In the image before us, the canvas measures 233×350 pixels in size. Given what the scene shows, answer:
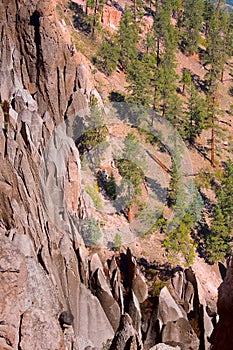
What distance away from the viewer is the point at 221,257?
129 feet

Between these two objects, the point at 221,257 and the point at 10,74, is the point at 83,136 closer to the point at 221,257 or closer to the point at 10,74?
the point at 10,74

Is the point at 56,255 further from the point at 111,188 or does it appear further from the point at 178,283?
the point at 111,188

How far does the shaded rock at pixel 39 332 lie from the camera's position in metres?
10.6

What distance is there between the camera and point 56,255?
878 inches

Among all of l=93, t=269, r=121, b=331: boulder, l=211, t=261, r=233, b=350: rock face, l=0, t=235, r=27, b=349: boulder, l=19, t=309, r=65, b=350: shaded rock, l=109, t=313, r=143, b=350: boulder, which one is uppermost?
l=211, t=261, r=233, b=350: rock face

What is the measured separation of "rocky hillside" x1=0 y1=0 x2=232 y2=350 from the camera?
35.7ft

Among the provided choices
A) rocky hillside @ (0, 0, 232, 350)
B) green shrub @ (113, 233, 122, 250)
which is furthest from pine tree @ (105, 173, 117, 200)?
green shrub @ (113, 233, 122, 250)

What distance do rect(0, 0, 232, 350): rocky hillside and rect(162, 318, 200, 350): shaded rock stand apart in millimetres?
47

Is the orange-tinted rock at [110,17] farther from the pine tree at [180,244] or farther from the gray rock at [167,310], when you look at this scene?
the gray rock at [167,310]

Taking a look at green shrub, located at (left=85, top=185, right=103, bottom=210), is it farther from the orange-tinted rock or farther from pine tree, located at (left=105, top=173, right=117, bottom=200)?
the orange-tinted rock

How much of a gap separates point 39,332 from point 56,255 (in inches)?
453

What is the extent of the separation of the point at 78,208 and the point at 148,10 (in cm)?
6699

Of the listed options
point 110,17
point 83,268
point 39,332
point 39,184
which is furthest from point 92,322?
point 110,17

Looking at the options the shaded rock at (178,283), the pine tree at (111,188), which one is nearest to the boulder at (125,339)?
the shaded rock at (178,283)
